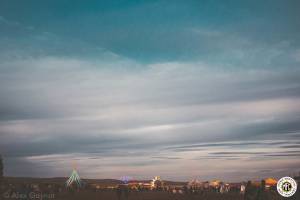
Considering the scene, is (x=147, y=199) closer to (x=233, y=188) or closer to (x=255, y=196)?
(x=233, y=188)

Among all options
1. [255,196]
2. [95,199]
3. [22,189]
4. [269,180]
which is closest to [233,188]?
[269,180]

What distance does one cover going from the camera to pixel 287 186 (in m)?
43.4

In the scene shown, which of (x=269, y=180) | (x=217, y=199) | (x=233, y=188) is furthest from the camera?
(x=233, y=188)

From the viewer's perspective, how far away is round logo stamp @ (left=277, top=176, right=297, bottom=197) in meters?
43.2

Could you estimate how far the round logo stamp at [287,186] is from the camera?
142 feet

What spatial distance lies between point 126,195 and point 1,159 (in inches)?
1350

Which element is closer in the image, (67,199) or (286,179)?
(286,179)

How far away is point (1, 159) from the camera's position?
88188 millimetres

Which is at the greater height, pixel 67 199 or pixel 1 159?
pixel 1 159

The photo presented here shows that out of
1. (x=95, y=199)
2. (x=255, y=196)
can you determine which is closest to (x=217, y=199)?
(x=95, y=199)

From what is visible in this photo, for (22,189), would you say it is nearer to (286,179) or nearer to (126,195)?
(126,195)

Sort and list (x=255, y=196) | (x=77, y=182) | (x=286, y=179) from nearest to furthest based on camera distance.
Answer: (x=286, y=179) → (x=255, y=196) → (x=77, y=182)

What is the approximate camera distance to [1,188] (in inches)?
3716

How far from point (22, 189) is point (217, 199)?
43590mm
